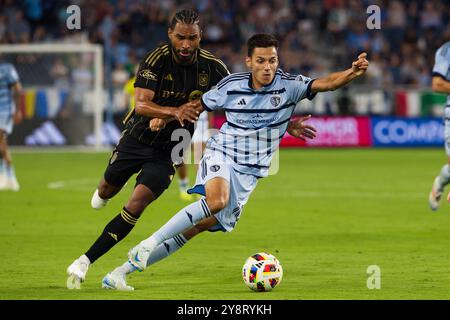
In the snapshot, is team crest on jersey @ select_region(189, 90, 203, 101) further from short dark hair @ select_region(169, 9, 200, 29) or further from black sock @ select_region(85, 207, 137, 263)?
black sock @ select_region(85, 207, 137, 263)

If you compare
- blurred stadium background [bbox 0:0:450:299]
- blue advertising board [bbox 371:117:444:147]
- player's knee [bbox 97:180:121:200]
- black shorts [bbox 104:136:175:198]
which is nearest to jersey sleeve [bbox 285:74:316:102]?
black shorts [bbox 104:136:175:198]

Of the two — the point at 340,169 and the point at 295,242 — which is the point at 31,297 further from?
the point at 340,169

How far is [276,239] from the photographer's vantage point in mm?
11438

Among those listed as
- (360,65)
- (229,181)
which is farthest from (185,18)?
(360,65)

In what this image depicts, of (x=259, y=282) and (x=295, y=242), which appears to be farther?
(x=295, y=242)

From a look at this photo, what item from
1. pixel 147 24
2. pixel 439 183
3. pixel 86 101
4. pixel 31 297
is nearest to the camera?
pixel 31 297

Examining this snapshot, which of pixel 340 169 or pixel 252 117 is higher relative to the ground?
pixel 252 117

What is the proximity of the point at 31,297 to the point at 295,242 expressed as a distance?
423 centimetres

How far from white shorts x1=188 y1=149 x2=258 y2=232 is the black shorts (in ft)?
1.51

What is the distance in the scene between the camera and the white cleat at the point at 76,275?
800 cm

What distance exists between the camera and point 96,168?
21797 millimetres

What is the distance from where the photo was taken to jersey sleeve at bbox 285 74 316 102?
27.1 ft

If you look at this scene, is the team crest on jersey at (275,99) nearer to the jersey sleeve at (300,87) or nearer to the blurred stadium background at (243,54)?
the jersey sleeve at (300,87)
